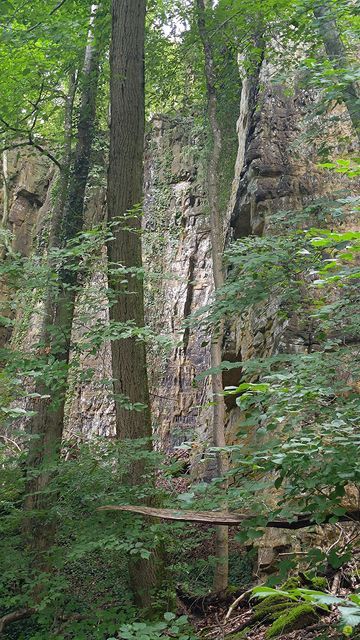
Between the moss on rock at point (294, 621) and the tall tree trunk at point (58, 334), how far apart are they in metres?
2.12

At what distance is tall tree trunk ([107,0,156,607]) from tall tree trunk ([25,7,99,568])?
51 cm

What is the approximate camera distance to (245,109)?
10.2 meters

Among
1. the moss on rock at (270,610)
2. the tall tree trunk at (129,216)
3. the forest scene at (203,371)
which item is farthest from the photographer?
the tall tree trunk at (129,216)

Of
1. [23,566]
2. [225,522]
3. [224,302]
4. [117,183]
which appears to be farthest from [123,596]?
[117,183]

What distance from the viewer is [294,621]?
4.44m

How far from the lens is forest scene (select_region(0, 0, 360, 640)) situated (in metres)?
3.18

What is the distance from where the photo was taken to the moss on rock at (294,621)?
4.41 m

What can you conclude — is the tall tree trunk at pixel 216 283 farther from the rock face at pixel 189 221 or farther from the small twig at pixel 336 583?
the small twig at pixel 336 583

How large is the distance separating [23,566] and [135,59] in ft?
17.0

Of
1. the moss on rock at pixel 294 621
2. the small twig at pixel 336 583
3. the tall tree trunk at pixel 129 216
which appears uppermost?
the tall tree trunk at pixel 129 216

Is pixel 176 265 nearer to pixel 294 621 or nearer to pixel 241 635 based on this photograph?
pixel 241 635

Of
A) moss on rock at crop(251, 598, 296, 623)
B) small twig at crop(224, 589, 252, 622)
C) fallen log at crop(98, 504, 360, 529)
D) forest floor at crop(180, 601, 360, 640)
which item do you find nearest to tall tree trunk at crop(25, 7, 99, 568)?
fallen log at crop(98, 504, 360, 529)

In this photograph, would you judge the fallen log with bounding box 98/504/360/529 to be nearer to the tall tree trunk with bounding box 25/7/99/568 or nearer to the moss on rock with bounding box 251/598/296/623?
→ the tall tree trunk with bounding box 25/7/99/568

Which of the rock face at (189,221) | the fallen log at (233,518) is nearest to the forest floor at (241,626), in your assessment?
the fallen log at (233,518)
